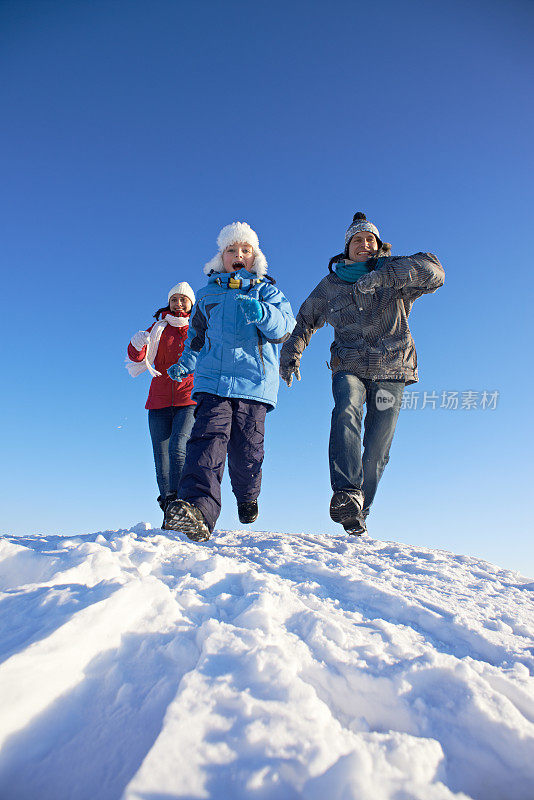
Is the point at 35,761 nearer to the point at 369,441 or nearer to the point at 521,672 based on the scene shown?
the point at 521,672

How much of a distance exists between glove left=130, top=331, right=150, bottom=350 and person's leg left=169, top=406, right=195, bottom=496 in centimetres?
93

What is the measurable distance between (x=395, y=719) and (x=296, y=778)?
34 centimetres

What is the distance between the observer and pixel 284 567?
2.03m

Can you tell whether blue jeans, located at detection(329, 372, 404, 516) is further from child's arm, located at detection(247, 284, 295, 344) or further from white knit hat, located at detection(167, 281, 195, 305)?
white knit hat, located at detection(167, 281, 195, 305)

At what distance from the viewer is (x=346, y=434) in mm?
3174

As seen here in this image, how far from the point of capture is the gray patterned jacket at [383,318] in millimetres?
3336

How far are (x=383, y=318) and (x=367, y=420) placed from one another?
2.93 feet

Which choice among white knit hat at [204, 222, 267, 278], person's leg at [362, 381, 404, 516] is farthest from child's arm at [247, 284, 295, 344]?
person's leg at [362, 381, 404, 516]

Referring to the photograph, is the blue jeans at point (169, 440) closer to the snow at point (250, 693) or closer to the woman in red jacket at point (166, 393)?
the woman in red jacket at point (166, 393)

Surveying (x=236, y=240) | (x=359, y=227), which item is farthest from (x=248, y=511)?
(x=359, y=227)

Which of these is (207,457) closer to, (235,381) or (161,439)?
(235,381)

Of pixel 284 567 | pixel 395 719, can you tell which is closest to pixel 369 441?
pixel 284 567

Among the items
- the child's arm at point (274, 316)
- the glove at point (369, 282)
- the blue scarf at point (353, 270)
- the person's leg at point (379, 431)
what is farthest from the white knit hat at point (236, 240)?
the person's leg at point (379, 431)

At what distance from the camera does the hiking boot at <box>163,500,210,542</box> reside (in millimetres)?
2459
